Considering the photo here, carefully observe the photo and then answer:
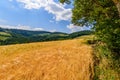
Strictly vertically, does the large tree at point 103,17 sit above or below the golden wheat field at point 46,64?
above

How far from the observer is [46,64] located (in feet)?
89.4

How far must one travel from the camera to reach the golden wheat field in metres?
24.1

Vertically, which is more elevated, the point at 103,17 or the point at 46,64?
the point at 103,17

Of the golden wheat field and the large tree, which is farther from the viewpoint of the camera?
the large tree

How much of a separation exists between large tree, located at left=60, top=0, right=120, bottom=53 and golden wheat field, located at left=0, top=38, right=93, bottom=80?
3287mm

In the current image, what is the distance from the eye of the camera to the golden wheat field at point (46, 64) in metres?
24.1

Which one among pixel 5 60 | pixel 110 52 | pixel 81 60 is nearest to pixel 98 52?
pixel 110 52

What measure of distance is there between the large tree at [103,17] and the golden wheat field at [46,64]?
3287mm

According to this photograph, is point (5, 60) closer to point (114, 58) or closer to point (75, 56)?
point (75, 56)

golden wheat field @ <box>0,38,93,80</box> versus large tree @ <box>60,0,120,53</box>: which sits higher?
large tree @ <box>60,0,120,53</box>

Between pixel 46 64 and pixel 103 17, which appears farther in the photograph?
pixel 103 17

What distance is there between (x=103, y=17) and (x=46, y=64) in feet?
37.3

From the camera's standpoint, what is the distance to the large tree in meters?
31.0

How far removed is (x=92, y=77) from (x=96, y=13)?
10484 mm
